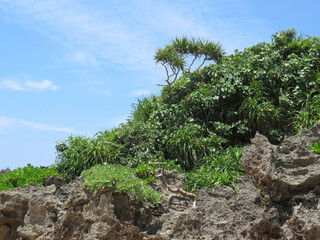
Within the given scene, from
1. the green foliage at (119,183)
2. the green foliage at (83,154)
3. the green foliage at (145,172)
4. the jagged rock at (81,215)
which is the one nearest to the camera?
the jagged rock at (81,215)

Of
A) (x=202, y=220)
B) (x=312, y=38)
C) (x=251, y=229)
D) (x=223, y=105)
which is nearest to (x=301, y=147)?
(x=251, y=229)

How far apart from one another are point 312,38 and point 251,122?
135 inches

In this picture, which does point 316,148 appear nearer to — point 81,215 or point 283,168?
point 283,168

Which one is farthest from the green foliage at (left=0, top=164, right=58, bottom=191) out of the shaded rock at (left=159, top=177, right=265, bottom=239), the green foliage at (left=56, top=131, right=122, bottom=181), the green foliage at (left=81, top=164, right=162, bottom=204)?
the shaded rock at (left=159, top=177, right=265, bottom=239)

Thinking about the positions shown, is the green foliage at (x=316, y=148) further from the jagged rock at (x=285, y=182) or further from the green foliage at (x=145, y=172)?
the green foliage at (x=145, y=172)

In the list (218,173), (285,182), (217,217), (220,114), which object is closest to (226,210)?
(217,217)

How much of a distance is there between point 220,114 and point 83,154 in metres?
3.52

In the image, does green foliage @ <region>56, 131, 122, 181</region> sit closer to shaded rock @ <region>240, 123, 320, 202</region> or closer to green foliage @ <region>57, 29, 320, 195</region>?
green foliage @ <region>57, 29, 320, 195</region>

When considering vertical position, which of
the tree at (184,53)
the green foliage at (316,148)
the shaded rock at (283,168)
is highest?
the tree at (184,53)

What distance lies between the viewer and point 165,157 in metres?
8.30

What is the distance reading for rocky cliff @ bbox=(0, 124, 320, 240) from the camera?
179 inches

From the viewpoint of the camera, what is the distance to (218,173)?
628cm

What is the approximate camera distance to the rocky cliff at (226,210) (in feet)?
14.9

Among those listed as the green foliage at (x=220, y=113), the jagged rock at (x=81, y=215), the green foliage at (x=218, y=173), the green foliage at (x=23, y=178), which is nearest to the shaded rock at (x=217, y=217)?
the jagged rock at (x=81, y=215)
